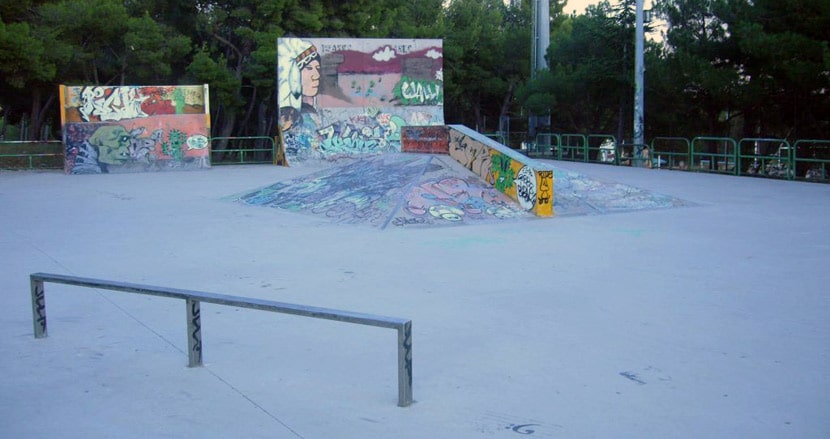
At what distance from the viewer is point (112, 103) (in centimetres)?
3019

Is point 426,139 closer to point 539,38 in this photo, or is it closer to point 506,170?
point 506,170

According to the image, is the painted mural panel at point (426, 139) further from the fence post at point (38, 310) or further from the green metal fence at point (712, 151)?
the fence post at point (38, 310)

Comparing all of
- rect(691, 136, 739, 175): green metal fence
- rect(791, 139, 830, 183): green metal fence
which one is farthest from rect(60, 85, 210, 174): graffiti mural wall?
rect(791, 139, 830, 183): green metal fence

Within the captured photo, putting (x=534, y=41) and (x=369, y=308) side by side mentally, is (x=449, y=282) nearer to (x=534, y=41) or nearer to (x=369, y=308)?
(x=369, y=308)

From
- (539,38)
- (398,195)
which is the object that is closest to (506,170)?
(398,195)

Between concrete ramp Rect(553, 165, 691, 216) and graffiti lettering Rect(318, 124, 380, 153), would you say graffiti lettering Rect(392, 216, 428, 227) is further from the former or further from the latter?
graffiti lettering Rect(318, 124, 380, 153)

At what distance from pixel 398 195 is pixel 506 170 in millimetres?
2323

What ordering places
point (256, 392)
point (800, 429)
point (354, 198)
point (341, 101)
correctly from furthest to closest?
point (341, 101) → point (354, 198) → point (256, 392) → point (800, 429)

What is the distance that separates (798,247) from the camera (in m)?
11.8

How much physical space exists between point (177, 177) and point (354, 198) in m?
12.7

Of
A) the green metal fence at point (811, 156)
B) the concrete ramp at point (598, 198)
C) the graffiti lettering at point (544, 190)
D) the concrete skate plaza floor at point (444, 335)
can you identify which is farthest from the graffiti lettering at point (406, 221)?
the green metal fence at point (811, 156)

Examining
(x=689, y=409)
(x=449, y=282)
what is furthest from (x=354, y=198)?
(x=689, y=409)

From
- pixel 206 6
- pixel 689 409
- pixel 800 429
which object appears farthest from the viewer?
pixel 206 6

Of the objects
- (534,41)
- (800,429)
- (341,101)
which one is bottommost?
(800,429)
